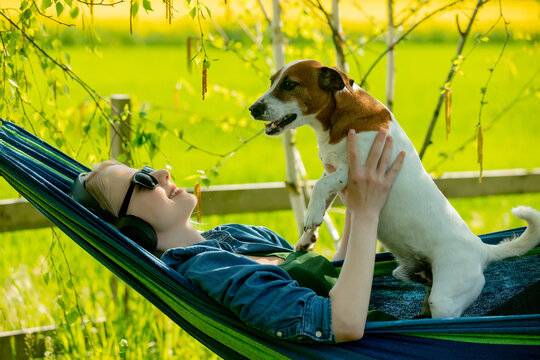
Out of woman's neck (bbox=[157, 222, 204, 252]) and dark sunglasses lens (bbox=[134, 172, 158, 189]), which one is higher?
dark sunglasses lens (bbox=[134, 172, 158, 189])

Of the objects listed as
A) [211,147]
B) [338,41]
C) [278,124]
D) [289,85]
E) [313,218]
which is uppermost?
[338,41]

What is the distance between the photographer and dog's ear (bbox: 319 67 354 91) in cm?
168

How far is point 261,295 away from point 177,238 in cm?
42

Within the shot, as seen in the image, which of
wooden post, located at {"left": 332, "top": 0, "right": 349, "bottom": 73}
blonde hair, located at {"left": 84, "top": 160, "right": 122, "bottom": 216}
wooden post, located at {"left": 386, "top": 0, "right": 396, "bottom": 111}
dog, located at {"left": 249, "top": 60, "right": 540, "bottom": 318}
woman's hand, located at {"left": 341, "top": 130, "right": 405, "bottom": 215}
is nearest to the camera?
woman's hand, located at {"left": 341, "top": 130, "right": 405, "bottom": 215}

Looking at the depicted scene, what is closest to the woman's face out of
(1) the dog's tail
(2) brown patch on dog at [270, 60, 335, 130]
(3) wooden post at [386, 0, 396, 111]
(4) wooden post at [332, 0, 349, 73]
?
(2) brown patch on dog at [270, 60, 335, 130]

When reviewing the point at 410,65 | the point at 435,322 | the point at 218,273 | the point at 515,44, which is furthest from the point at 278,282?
the point at 515,44

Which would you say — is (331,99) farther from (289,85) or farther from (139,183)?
(139,183)

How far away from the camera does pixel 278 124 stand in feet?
5.82

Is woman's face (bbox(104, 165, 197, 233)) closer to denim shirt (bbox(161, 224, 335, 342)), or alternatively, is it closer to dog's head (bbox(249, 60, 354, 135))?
denim shirt (bbox(161, 224, 335, 342))

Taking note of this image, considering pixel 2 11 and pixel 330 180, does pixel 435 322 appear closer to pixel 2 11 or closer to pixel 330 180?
pixel 330 180

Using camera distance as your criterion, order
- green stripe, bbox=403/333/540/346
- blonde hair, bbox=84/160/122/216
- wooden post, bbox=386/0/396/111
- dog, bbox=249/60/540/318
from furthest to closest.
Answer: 1. wooden post, bbox=386/0/396/111
2. blonde hair, bbox=84/160/122/216
3. dog, bbox=249/60/540/318
4. green stripe, bbox=403/333/540/346

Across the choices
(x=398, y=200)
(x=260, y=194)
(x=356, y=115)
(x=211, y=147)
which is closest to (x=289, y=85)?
(x=356, y=115)

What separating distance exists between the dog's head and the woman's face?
12.0 inches

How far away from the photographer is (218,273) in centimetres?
145
